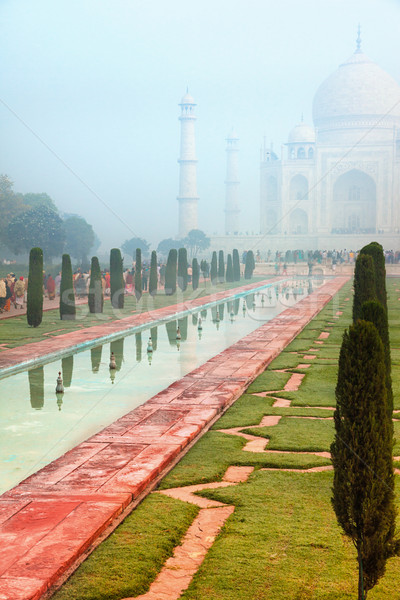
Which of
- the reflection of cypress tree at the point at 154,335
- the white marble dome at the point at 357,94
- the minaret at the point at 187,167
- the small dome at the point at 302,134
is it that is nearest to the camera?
the reflection of cypress tree at the point at 154,335

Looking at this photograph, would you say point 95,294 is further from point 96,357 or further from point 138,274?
point 96,357

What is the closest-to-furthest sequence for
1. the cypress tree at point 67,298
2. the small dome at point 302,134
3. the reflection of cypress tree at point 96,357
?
the reflection of cypress tree at point 96,357
the cypress tree at point 67,298
the small dome at point 302,134

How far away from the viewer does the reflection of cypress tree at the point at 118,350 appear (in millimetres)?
8055

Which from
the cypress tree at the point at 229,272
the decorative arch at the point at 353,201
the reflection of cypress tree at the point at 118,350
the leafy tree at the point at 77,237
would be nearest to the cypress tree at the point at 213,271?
the cypress tree at the point at 229,272

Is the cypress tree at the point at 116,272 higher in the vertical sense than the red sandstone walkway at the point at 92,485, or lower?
higher

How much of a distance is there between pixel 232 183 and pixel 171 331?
4261 centimetres

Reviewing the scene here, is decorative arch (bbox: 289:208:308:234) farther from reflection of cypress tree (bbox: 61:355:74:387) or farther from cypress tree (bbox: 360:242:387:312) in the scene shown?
reflection of cypress tree (bbox: 61:355:74:387)

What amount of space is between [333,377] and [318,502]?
3320 mm

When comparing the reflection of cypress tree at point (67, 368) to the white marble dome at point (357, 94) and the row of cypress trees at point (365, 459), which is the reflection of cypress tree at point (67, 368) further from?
the white marble dome at point (357, 94)

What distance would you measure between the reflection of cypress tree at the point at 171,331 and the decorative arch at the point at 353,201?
3842 centimetres

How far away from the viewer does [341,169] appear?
156 feet

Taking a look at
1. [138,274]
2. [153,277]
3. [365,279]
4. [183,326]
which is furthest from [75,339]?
[153,277]

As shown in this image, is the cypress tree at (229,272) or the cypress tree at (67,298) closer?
the cypress tree at (67,298)

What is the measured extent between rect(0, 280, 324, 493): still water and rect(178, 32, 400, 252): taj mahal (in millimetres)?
36052
